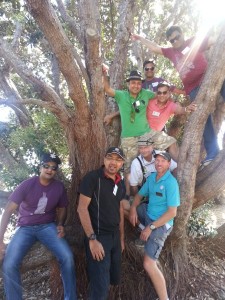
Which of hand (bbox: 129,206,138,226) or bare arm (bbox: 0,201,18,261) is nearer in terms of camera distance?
bare arm (bbox: 0,201,18,261)

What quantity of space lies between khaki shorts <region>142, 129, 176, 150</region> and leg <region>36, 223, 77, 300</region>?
2.00 metres

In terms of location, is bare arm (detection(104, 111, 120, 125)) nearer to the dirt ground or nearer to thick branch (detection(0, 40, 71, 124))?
thick branch (detection(0, 40, 71, 124))

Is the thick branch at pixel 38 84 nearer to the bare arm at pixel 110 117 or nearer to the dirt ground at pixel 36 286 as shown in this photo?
the bare arm at pixel 110 117

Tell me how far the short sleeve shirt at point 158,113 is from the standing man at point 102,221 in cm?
133

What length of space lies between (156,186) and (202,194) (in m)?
1.14

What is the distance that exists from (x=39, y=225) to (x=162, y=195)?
5.89 feet

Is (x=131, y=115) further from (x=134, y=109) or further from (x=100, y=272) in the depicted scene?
(x=100, y=272)

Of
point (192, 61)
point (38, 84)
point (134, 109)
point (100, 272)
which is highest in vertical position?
point (192, 61)

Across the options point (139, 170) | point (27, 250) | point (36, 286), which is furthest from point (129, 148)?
point (36, 286)

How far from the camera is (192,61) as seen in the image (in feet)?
17.1

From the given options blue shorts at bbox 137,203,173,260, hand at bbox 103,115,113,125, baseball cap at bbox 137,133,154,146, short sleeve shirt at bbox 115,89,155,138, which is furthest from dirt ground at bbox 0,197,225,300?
hand at bbox 103,115,113,125

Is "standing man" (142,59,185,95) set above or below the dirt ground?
above

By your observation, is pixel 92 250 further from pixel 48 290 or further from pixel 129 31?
pixel 129 31

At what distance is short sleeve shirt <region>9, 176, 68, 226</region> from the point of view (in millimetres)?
4547
